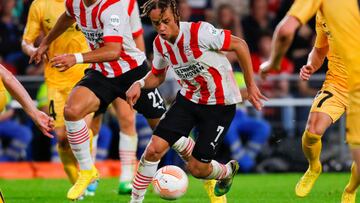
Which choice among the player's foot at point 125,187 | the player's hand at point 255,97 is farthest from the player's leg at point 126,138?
the player's hand at point 255,97

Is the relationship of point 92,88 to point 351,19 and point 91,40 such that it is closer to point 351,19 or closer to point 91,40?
point 91,40

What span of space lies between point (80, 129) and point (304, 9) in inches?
156

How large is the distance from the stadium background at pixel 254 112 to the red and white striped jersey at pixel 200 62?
6.99m

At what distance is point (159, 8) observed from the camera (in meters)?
9.61

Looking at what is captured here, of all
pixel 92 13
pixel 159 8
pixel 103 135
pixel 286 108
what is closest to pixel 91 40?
pixel 92 13

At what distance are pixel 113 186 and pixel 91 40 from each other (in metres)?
3.92

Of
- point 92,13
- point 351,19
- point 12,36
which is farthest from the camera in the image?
point 12,36

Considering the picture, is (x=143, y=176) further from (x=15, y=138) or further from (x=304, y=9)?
(x=15, y=138)

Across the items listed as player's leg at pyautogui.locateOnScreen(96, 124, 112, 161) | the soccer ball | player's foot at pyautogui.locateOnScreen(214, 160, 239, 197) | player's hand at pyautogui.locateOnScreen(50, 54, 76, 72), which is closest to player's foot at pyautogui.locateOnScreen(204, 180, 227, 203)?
player's foot at pyautogui.locateOnScreen(214, 160, 239, 197)

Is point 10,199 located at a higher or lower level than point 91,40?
lower

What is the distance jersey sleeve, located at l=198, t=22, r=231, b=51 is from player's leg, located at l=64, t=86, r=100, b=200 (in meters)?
1.80

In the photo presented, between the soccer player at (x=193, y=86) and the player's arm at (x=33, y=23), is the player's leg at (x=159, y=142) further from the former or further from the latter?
the player's arm at (x=33, y=23)

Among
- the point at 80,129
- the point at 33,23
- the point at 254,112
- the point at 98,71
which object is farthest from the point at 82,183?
the point at 254,112

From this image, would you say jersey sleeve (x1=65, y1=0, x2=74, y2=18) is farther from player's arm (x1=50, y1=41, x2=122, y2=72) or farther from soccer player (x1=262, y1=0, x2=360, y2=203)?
soccer player (x1=262, y1=0, x2=360, y2=203)
